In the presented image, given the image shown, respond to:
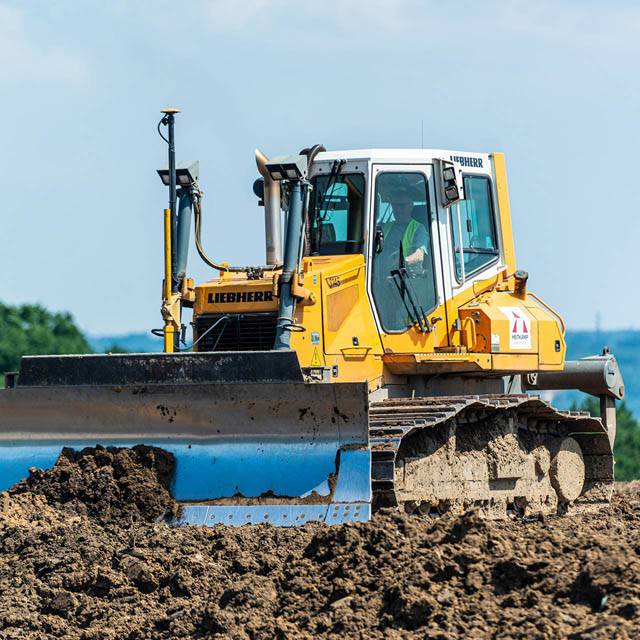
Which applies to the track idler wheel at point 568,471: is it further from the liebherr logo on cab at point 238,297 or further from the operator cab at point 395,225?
the liebherr logo on cab at point 238,297

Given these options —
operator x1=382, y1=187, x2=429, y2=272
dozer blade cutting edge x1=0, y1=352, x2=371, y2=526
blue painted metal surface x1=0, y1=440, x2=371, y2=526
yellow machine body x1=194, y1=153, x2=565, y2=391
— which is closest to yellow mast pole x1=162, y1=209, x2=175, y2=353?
yellow machine body x1=194, y1=153, x2=565, y2=391

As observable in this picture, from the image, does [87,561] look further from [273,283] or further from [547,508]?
[547,508]

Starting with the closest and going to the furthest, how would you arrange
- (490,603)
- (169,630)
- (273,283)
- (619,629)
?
1. (619,629)
2. (490,603)
3. (169,630)
4. (273,283)

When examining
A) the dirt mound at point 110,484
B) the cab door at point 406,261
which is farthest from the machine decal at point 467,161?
the dirt mound at point 110,484

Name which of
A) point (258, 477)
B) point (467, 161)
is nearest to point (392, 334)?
point (467, 161)

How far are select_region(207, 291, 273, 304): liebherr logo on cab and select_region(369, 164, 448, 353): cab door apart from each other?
0.86 metres

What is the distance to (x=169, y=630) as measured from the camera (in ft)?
27.9

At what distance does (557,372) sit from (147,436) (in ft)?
15.4

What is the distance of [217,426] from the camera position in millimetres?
10852

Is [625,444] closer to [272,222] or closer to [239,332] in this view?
[272,222]

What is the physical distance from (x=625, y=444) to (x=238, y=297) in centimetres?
3935

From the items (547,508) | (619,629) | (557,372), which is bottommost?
(619,629)

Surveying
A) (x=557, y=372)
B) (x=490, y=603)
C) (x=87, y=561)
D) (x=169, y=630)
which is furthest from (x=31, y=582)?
(x=557, y=372)

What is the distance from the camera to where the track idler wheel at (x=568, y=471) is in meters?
12.7
